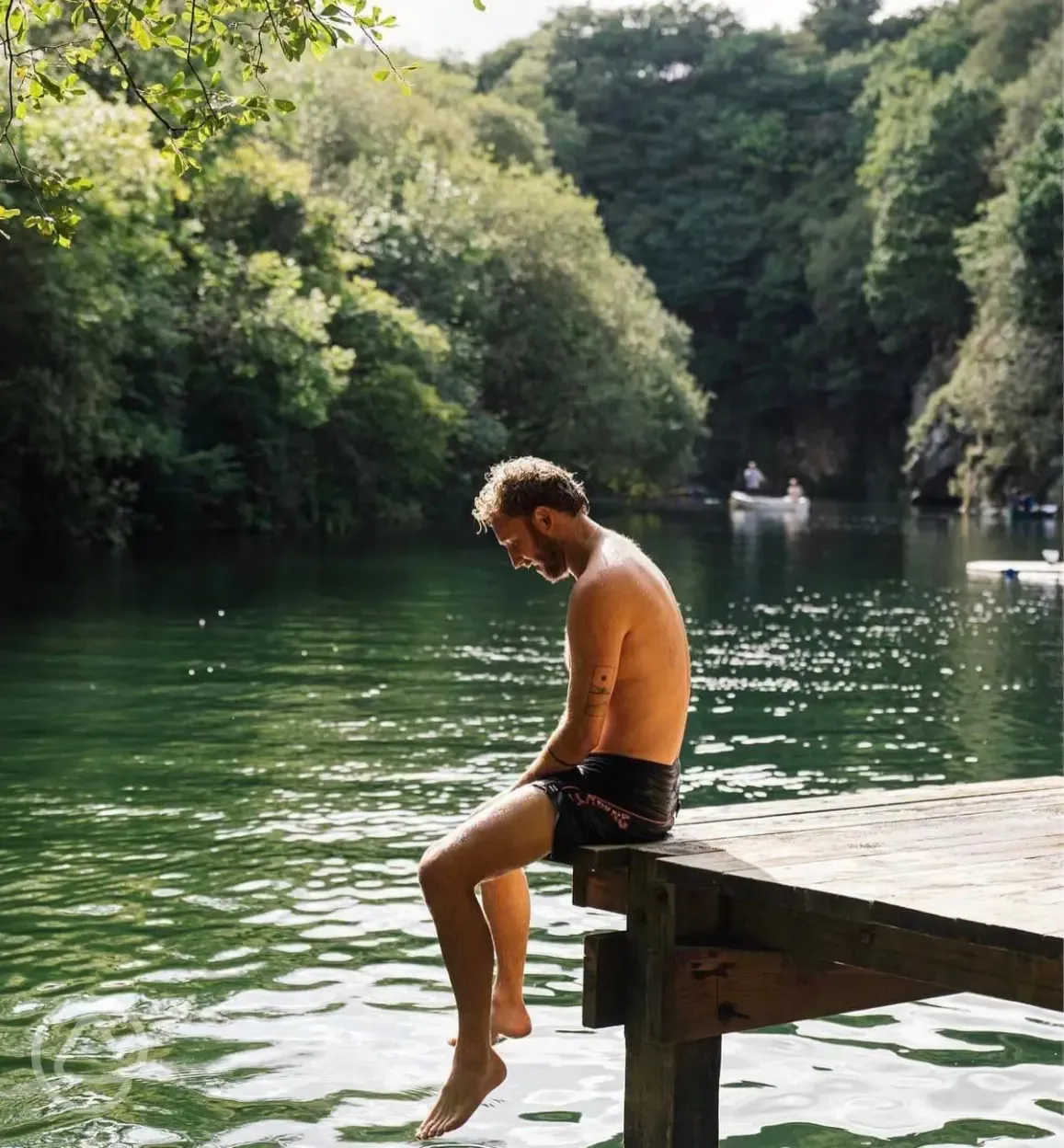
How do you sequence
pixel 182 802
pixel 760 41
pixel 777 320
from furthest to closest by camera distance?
pixel 760 41 < pixel 777 320 < pixel 182 802

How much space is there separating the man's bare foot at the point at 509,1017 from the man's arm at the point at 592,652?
1.03 metres

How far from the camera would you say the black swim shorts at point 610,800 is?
6824 millimetres

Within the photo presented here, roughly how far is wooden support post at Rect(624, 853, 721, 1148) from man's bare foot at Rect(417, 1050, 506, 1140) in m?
0.51

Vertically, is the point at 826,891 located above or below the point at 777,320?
below

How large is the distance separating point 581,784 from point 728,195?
106188 millimetres

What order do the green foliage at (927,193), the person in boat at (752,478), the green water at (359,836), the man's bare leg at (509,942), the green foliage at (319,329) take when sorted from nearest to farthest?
the man's bare leg at (509,942), the green water at (359,836), the green foliage at (319,329), the green foliage at (927,193), the person in boat at (752,478)

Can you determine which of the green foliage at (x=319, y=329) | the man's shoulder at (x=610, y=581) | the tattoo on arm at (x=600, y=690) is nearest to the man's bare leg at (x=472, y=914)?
the tattoo on arm at (x=600, y=690)

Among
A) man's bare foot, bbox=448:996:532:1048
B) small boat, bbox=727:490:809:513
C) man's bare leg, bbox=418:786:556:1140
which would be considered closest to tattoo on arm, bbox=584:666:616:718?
man's bare leg, bbox=418:786:556:1140

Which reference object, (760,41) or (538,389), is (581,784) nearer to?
(538,389)

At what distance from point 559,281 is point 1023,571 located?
1157 inches

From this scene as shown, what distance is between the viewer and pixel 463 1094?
6.84m

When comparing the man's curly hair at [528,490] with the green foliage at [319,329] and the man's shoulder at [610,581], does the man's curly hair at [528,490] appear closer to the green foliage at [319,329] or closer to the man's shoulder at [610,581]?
the man's shoulder at [610,581]

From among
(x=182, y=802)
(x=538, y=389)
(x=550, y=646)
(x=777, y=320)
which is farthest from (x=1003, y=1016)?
(x=777, y=320)

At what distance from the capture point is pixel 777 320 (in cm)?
10944
